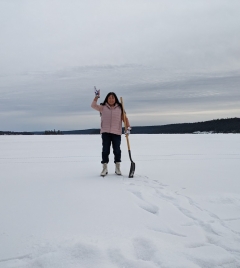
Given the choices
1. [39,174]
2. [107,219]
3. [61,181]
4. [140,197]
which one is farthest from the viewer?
[39,174]

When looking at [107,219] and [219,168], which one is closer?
[107,219]

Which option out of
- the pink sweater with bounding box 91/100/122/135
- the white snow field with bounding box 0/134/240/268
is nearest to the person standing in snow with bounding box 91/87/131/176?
the pink sweater with bounding box 91/100/122/135

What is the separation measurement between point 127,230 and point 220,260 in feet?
2.98

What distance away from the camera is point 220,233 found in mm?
2814

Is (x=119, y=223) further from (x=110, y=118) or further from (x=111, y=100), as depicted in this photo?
(x=111, y=100)

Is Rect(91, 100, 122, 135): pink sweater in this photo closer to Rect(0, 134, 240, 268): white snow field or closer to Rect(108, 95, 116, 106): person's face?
Rect(108, 95, 116, 106): person's face

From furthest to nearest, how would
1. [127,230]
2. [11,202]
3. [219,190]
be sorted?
1. [219,190]
2. [11,202]
3. [127,230]

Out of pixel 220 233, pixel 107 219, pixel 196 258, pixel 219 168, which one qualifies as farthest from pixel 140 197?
pixel 219 168

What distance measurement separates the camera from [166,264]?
215 centimetres

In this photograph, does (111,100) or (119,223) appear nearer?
(119,223)

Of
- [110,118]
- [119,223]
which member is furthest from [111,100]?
[119,223]

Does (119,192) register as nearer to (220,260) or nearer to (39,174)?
(220,260)

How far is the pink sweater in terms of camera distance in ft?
19.8

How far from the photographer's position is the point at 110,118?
19.9 feet
